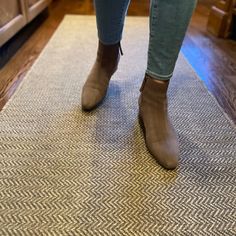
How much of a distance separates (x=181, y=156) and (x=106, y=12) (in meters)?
0.43

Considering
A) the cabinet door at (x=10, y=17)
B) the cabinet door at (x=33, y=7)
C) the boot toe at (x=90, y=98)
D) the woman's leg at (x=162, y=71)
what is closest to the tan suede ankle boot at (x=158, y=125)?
the woman's leg at (x=162, y=71)

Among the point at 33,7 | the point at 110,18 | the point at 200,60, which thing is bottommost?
the point at 200,60

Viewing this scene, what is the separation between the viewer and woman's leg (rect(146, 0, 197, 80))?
1.82 ft

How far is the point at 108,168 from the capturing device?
2.02ft

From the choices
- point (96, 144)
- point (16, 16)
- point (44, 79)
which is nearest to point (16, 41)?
point (16, 16)

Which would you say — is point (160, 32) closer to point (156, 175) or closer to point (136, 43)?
point (156, 175)

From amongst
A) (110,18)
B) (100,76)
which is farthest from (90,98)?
(110,18)

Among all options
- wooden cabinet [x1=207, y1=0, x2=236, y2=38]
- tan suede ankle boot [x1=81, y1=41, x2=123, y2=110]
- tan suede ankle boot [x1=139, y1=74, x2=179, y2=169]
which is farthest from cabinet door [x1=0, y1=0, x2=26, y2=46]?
wooden cabinet [x1=207, y1=0, x2=236, y2=38]

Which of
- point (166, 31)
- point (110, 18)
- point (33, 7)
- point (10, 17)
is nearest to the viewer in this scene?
point (166, 31)

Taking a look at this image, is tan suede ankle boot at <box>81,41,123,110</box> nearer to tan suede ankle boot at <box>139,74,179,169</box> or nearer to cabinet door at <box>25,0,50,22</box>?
tan suede ankle boot at <box>139,74,179,169</box>

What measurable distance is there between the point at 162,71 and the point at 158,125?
0.13m

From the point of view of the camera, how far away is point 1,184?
56 cm

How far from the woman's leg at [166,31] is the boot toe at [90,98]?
0.23m

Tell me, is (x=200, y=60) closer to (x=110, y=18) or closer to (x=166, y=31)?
(x=110, y=18)
